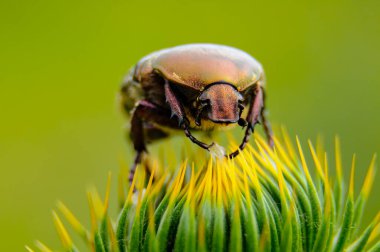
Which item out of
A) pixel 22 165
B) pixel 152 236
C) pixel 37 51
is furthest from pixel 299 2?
pixel 152 236

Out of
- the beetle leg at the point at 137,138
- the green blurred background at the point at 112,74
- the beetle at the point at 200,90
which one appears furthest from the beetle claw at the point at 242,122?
the green blurred background at the point at 112,74

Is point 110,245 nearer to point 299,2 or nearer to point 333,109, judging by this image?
point 333,109

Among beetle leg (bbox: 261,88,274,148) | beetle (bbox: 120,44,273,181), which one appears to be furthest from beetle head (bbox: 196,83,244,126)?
beetle leg (bbox: 261,88,274,148)

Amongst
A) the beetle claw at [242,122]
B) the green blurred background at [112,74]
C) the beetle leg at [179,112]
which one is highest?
the beetle leg at [179,112]

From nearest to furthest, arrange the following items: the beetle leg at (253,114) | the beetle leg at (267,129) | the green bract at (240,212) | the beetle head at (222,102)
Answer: the green bract at (240,212) → the beetle head at (222,102) → the beetle leg at (253,114) → the beetle leg at (267,129)

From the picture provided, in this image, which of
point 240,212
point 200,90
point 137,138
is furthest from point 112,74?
point 240,212

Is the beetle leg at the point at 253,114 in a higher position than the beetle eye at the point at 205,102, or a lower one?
lower

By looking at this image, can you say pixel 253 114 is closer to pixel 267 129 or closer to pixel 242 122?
pixel 242 122

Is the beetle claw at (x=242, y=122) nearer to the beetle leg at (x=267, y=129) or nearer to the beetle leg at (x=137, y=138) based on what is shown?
the beetle leg at (x=267, y=129)

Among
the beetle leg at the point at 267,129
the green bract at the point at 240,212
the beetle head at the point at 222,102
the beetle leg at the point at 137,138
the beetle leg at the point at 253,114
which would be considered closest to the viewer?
the green bract at the point at 240,212
